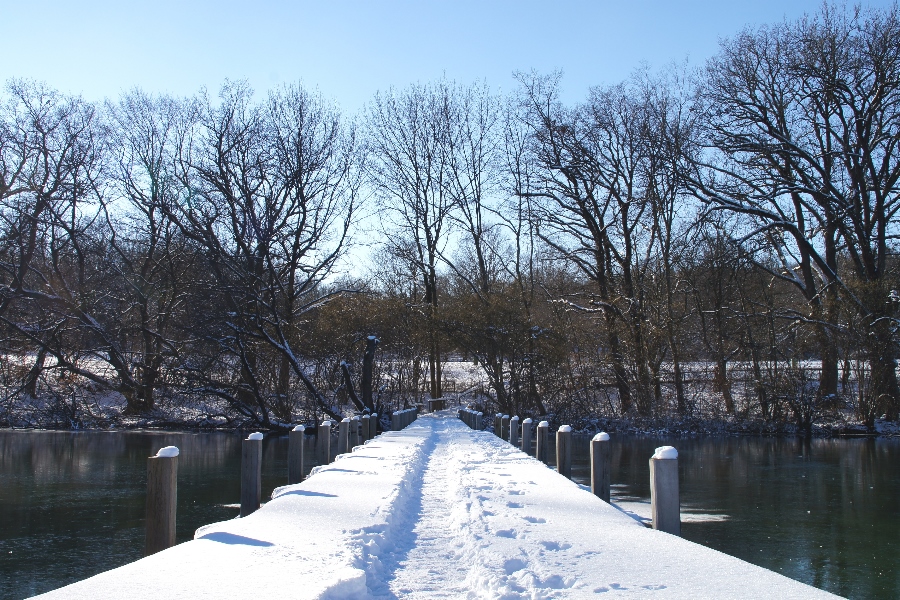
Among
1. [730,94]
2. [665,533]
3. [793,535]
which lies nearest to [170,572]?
[665,533]

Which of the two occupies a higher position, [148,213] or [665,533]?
[148,213]

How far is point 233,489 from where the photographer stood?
592 inches

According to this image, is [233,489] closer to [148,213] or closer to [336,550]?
[336,550]

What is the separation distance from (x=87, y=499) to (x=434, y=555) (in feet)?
30.3

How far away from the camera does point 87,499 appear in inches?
529

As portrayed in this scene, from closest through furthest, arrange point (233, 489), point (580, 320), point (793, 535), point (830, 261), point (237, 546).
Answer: point (237, 546) < point (793, 535) < point (233, 489) < point (830, 261) < point (580, 320)

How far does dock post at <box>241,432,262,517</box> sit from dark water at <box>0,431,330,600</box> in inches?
40.1

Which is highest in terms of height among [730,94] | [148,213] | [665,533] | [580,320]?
[730,94]

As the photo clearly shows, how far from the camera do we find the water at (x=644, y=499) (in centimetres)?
918

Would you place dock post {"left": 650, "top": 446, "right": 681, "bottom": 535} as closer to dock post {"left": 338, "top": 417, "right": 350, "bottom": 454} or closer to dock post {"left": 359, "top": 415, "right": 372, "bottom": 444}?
dock post {"left": 338, "top": 417, "right": 350, "bottom": 454}

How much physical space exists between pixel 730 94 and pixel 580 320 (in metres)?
13.0

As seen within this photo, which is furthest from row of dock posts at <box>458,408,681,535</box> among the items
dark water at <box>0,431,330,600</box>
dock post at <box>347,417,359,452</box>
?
dark water at <box>0,431,330,600</box>

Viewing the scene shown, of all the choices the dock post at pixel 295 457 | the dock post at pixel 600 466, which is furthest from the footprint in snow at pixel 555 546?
the dock post at pixel 295 457

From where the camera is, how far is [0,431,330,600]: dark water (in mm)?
9172
